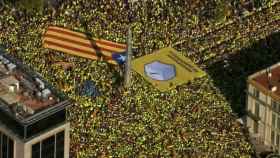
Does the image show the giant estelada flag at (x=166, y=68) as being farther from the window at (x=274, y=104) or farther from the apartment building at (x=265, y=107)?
the window at (x=274, y=104)

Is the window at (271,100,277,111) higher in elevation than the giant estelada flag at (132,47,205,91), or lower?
lower

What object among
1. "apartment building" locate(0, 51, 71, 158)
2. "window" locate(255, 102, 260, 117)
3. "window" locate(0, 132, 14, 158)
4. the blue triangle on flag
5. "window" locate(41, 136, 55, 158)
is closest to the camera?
"apartment building" locate(0, 51, 71, 158)

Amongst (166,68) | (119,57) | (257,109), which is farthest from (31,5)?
(257,109)

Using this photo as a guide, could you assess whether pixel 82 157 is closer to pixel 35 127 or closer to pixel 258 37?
pixel 35 127

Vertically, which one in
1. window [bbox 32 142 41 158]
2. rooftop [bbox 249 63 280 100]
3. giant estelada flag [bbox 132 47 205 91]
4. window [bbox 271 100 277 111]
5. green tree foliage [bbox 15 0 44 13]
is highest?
green tree foliage [bbox 15 0 44 13]

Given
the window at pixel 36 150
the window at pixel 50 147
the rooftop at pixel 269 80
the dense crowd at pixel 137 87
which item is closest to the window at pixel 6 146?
the window at pixel 36 150

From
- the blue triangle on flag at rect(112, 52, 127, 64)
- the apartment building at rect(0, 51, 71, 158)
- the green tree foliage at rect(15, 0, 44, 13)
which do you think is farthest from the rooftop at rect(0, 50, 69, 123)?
the green tree foliage at rect(15, 0, 44, 13)

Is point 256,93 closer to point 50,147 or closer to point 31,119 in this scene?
point 50,147

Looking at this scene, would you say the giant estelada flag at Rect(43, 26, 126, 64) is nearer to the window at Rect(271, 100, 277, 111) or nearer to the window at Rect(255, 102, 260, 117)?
the window at Rect(255, 102, 260, 117)
